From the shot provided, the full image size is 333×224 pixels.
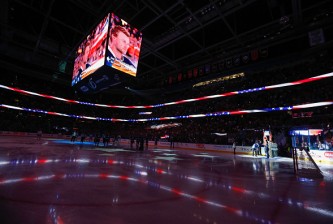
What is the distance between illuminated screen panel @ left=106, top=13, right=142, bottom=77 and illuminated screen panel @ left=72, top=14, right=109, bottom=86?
424mm

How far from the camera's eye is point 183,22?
15.2 metres

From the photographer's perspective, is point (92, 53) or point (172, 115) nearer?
point (92, 53)

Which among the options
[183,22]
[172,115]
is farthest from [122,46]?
[172,115]

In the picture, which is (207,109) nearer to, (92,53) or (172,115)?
(172,115)

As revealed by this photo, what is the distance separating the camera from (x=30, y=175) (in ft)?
15.3

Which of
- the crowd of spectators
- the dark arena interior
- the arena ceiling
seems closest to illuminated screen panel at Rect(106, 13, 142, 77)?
the dark arena interior

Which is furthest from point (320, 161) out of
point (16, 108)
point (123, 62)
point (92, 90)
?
point (16, 108)

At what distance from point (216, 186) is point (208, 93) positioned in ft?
86.3

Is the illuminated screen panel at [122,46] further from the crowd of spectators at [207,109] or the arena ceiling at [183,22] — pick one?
the crowd of spectators at [207,109]

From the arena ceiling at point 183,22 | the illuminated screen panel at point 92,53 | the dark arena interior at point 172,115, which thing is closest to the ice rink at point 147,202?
the dark arena interior at point 172,115

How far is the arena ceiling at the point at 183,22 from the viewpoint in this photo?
43.4 ft

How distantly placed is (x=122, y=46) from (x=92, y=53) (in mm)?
2382

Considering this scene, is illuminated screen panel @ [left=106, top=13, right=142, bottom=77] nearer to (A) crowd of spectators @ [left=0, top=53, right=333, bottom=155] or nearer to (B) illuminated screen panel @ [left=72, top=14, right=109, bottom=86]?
(B) illuminated screen panel @ [left=72, top=14, right=109, bottom=86]

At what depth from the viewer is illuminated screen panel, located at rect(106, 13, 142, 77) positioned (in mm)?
11656
